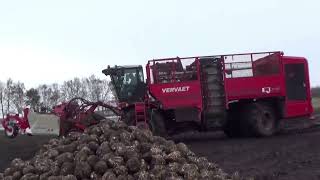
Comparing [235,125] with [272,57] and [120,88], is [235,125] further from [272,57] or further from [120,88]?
[120,88]

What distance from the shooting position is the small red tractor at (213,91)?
1967 centimetres

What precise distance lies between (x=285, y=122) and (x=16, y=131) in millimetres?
9699

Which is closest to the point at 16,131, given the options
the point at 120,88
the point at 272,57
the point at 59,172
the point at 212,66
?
the point at 120,88

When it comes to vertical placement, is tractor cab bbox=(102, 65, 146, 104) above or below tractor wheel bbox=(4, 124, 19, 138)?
above

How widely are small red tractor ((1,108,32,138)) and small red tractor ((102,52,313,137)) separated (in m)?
3.17

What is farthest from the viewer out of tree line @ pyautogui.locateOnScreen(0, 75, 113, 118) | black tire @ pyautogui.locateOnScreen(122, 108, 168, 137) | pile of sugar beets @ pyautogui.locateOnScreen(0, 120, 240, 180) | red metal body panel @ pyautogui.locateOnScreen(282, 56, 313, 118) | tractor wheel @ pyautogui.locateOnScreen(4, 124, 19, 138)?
tree line @ pyautogui.locateOnScreen(0, 75, 113, 118)

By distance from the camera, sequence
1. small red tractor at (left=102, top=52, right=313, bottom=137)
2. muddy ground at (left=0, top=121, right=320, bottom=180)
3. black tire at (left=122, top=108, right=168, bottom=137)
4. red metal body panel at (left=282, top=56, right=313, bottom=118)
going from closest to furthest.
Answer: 1. muddy ground at (left=0, top=121, right=320, bottom=180)
2. black tire at (left=122, top=108, right=168, bottom=137)
3. small red tractor at (left=102, top=52, right=313, bottom=137)
4. red metal body panel at (left=282, top=56, right=313, bottom=118)

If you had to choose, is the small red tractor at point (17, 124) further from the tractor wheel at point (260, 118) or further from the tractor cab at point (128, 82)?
the tractor wheel at point (260, 118)

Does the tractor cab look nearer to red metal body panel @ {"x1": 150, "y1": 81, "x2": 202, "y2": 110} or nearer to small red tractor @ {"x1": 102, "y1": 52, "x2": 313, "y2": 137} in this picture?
small red tractor @ {"x1": 102, "y1": 52, "x2": 313, "y2": 137}

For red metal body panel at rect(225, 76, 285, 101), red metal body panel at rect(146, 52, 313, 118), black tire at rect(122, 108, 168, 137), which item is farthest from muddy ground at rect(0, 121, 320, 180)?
red metal body panel at rect(225, 76, 285, 101)

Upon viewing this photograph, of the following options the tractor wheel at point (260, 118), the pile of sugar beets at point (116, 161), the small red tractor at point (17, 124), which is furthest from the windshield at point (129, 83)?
the pile of sugar beets at point (116, 161)

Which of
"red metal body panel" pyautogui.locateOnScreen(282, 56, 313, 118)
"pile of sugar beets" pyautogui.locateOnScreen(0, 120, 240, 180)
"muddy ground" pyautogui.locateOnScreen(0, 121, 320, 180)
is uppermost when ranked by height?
"red metal body panel" pyautogui.locateOnScreen(282, 56, 313, 118)

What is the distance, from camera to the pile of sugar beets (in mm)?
7762

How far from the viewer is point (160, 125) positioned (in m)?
19.7
